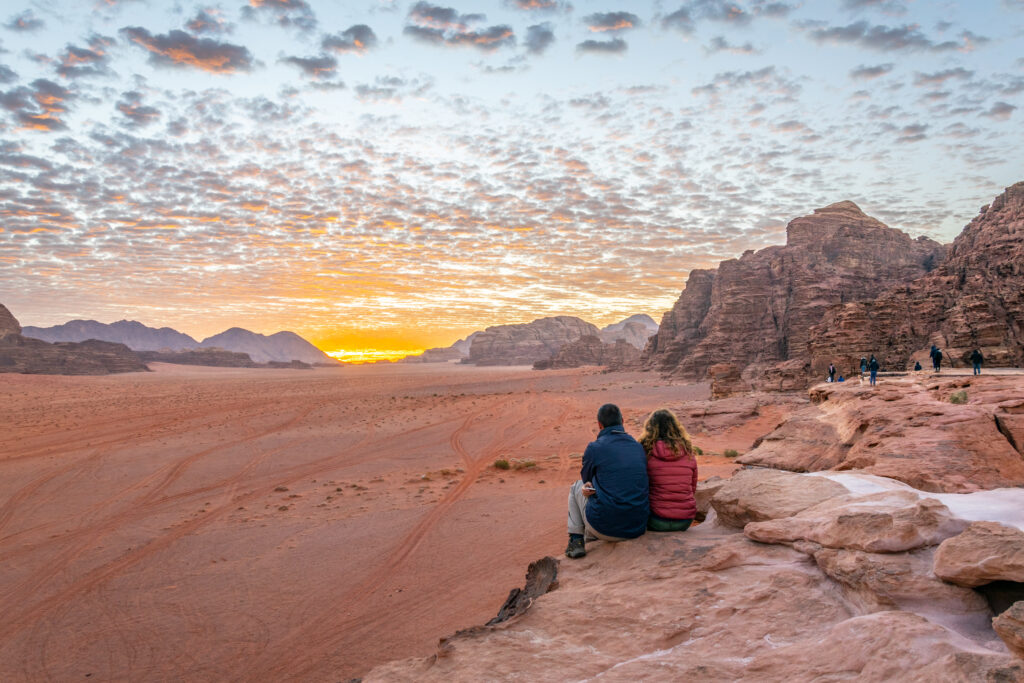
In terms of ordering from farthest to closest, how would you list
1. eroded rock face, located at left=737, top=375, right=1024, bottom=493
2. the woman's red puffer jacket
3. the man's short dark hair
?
eroded rock face, located at left=737, top=375, right=1024, bottom=493
the man's short dark hair
the woman's red puffer jacket

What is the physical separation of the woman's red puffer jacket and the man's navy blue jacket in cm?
16

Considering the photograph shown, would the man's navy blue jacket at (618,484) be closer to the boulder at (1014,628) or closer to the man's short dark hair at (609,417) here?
the man's short dark hair at (609,417)

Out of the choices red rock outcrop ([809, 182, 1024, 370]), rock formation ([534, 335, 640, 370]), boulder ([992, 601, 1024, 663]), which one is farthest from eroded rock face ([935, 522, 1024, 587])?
rock formation ([534, 335, 640, 370])

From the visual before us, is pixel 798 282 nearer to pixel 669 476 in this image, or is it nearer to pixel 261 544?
pixel 669 476

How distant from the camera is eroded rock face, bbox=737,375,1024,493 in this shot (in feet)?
20.7

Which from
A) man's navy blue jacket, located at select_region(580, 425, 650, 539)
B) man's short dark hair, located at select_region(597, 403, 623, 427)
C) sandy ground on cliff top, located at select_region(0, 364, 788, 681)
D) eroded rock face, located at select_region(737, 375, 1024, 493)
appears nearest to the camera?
man's navy blue jacket, located at select_region(580, 425, 650, 539)

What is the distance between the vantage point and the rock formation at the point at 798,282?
50.6 m

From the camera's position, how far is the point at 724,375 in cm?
3167

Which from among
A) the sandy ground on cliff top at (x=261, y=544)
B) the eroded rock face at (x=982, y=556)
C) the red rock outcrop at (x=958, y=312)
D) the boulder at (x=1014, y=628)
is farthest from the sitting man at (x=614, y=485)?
the red rock outcrop at (x=958, y=312)

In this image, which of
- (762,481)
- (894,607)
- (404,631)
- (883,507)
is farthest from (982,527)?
(404,631)

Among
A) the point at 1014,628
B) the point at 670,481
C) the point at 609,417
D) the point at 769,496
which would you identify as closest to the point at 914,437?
the point at 769,496

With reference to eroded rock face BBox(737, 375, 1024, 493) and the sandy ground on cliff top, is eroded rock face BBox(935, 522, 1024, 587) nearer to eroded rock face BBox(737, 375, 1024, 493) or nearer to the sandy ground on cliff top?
eroded rock face BBox(737, 375, 1024, 493)

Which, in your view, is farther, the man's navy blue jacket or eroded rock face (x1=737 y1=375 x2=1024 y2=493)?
eroded rock face (x1=737 y1=375 x2=1024 y2=493)

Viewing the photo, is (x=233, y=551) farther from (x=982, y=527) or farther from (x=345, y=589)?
(x=982, y=527)
